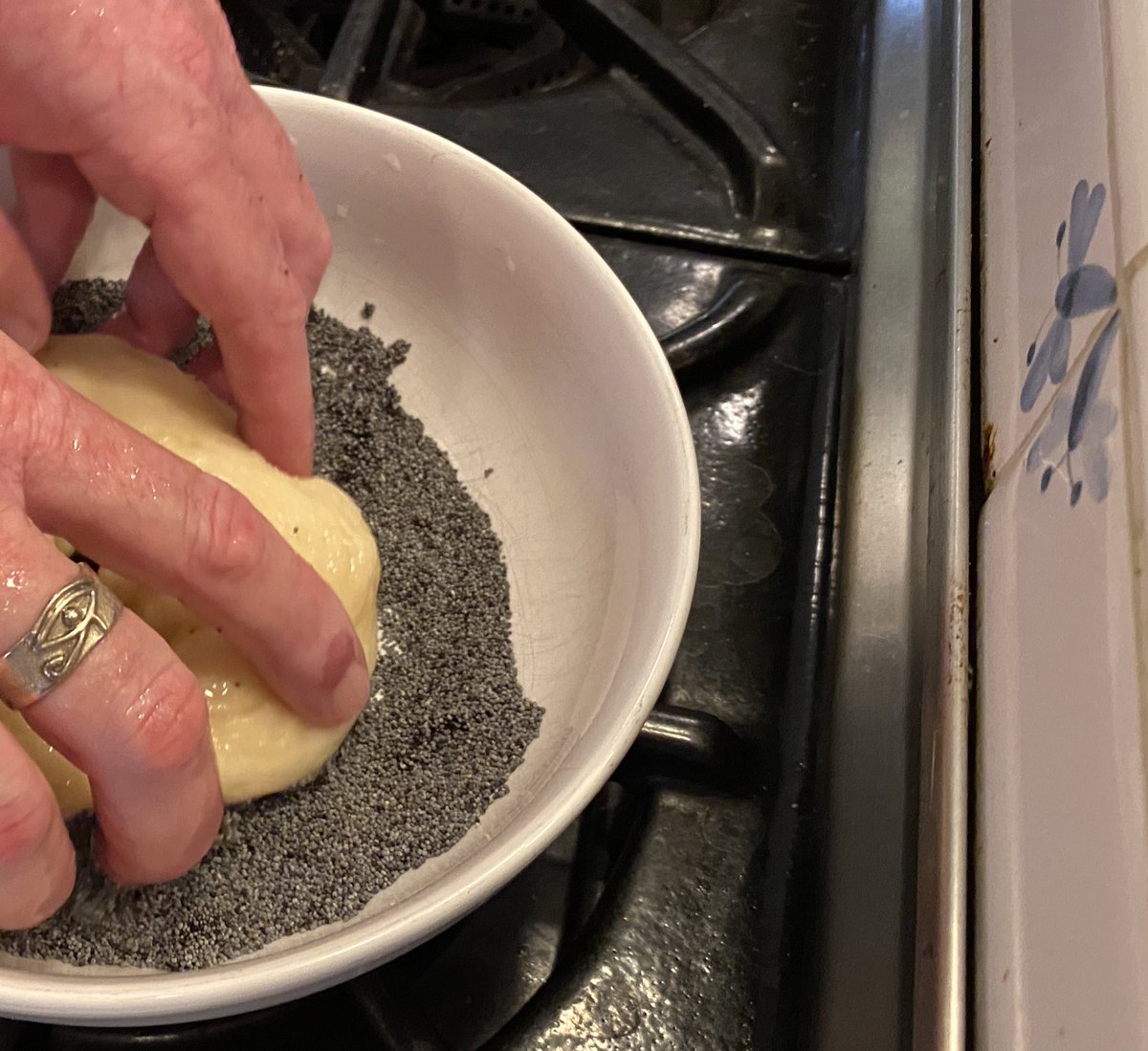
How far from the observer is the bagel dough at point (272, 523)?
51 centimetres

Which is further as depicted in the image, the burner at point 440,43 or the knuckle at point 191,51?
the burner at point 440,43

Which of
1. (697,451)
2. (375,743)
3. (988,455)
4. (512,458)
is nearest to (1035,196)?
(988,455)

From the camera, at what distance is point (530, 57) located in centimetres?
79

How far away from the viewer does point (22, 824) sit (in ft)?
1.17

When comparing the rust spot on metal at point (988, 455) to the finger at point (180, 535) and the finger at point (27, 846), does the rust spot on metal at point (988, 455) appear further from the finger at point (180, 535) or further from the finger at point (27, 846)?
the finger at point (27, 846)

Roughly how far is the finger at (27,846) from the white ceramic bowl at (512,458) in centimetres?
3

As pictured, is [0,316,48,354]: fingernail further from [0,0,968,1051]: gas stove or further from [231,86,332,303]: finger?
[0,0,968,1051]: gas stove

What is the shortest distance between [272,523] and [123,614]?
158 millimetres

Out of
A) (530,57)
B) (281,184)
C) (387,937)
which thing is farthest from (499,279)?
(387,937)

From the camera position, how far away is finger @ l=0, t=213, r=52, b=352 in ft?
1.67

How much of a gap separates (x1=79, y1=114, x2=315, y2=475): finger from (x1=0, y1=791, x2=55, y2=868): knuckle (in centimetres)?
25

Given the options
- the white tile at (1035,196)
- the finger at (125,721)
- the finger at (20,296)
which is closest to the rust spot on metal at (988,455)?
the white tile at (1035,196)

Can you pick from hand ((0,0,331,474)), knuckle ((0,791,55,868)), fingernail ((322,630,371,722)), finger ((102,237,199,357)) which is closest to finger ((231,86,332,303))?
hand ((0,0,331,474))

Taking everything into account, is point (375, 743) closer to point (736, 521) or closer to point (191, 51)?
point (736, 521)
